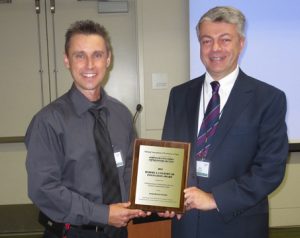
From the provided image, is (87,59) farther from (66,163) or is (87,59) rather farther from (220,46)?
(220,46)

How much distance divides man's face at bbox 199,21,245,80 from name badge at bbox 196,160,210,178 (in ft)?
1.44

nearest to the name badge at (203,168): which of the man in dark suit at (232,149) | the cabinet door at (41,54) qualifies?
the man in dark suit at (232,149)

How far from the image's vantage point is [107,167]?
1614 mm

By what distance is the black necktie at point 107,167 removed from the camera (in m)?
1.60

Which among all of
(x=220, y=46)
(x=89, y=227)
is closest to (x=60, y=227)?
(x=89, y=227)

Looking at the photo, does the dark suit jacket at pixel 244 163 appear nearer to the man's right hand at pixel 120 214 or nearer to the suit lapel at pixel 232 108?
the suit lapel at pixel 232 108

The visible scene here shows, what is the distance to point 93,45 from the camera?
1604mm

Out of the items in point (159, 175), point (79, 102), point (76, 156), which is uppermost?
point (79, 102)

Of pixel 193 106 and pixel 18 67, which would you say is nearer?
pixel 193 106

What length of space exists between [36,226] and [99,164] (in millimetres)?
2350

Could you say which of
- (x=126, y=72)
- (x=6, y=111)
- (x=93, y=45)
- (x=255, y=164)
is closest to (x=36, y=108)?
(x=6, y=111)

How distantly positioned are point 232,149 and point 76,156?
2.29ft

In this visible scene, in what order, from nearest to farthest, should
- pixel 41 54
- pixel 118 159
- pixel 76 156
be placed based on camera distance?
pixel 76 156
pixel 118 159
pixel 41 54

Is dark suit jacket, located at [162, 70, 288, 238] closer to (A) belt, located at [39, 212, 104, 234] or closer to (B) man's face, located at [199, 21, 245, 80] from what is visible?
(B) man's face, located at [199, 21, 245, 80]
